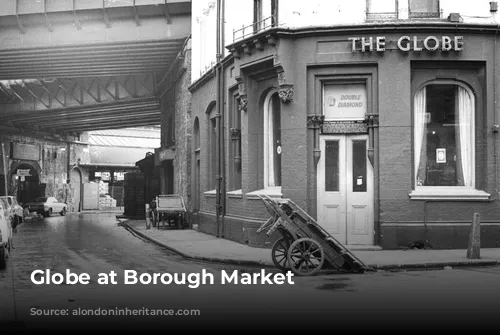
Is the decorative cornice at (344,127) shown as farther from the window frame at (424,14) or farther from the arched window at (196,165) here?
the arched window at (196,165)

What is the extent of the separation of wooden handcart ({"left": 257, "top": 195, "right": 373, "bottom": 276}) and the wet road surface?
1.13ft

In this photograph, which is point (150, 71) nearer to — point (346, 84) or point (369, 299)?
point (346, 84)

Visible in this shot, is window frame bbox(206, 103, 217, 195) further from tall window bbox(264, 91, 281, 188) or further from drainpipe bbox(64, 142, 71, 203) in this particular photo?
drainpipe bbox(64, 142, 71, 203)

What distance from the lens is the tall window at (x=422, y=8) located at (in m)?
17.0

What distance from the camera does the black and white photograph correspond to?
930 centimetres

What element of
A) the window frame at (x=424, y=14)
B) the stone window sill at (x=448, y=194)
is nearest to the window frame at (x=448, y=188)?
the stone window sill at (x=448, y=194)

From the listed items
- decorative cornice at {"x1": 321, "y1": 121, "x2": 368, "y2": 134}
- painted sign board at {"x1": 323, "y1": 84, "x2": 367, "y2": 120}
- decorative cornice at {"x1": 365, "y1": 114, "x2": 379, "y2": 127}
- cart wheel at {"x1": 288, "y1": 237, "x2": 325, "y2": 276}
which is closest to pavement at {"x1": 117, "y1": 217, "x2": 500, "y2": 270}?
cart wheel at {"x1": 288, "y1": 237, "x2": 325, "y2": 276}

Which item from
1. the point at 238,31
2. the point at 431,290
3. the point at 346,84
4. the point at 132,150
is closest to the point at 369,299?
the point at 431,290

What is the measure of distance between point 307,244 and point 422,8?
7752 millimetres

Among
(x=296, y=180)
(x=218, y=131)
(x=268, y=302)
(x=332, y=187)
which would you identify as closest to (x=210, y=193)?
(x=218, y=131)

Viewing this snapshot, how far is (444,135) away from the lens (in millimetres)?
17391

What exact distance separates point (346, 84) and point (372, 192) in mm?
2901

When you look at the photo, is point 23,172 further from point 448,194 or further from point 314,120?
point 448,194

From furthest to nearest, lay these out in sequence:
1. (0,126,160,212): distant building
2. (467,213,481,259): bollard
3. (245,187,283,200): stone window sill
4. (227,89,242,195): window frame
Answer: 1. (0,126,160,212): distant building
2. (227,89,242,195): window frame
3. (245,187,283,200): stone window sill
4. (467,213,481,259): bollard
